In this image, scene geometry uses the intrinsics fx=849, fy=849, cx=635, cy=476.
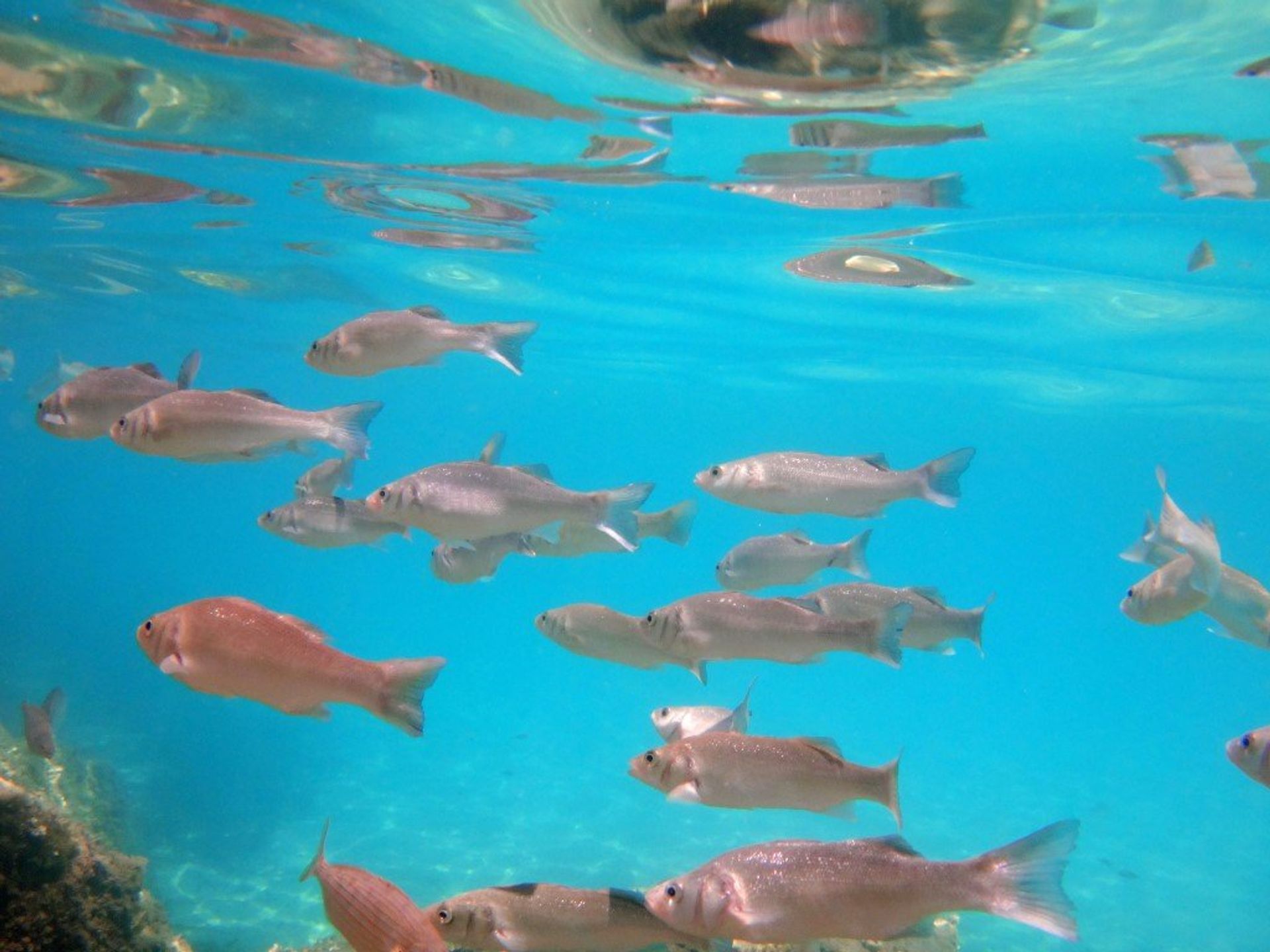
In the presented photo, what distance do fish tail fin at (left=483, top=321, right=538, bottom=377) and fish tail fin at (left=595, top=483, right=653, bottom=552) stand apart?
117cm

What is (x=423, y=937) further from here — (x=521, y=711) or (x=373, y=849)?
(x=521, y=711)

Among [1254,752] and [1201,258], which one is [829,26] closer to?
[1254,752]

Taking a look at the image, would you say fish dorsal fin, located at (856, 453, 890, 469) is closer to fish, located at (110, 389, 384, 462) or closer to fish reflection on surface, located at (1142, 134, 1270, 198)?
fish, located at (110, 389, 384, 462)

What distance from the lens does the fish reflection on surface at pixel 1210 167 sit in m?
11.2

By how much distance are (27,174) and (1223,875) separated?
32.0 m

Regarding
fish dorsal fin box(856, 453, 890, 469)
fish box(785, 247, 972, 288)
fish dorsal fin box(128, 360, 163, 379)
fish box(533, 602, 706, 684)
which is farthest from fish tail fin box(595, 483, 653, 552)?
fish box(785, 247, 972, 288)

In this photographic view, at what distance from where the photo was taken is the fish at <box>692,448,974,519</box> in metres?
6.31

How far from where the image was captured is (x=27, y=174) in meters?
16.4

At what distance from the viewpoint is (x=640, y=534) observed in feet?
22.6

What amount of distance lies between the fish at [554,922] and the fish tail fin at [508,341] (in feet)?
11.4

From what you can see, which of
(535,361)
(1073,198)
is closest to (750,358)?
(535,361)

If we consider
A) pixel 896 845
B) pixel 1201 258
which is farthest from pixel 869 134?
pixel 896 845

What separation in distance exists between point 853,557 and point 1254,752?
2.98 metres

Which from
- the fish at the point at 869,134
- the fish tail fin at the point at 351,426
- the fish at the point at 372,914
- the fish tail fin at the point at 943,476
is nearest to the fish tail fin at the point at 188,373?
the fish tail fin at the point at 351,426
